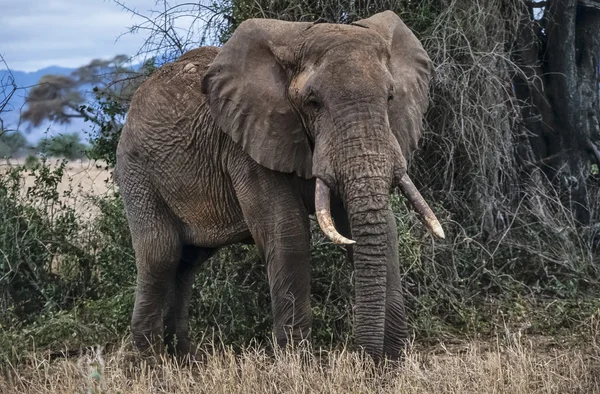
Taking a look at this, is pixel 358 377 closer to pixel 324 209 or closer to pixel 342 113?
pixel 324 209

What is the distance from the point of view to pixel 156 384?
21.6 ft

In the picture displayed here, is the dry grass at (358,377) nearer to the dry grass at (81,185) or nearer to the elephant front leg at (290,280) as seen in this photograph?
the elephant front leg at (290,280)

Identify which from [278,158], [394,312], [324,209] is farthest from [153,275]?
[324,209]

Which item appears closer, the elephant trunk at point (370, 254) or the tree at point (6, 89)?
the elephant trunk at point (370, 254)

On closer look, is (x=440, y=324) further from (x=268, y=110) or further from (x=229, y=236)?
(x=268, y=110)

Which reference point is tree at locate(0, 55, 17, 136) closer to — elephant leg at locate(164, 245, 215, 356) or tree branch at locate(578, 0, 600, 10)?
elephant leg at locate(164, 245, 215, 356)

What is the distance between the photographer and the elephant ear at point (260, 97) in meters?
6.50

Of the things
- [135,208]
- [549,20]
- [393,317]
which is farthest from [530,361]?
[549,20]

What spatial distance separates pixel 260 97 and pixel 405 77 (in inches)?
33.6

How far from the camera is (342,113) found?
237 inches

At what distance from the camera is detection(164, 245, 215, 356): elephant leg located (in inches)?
313

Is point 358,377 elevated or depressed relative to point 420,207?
depressed

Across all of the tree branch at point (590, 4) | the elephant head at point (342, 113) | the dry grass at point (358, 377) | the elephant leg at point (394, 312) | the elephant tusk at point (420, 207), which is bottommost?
the dry grass at point (358, 377)

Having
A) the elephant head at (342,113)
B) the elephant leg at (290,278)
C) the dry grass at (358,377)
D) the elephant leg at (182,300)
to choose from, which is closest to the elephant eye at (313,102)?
the elephant head at (342,113)
